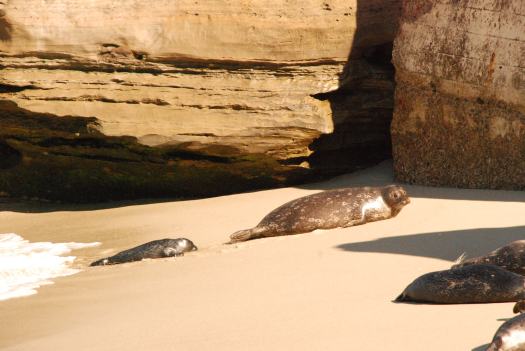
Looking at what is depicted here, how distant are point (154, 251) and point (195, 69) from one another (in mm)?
3159

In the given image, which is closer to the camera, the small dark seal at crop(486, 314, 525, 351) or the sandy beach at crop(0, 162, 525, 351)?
the small dark seal at crop(486, 314, 525, 351)

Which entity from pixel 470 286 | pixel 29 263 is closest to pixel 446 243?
pixel 470 286

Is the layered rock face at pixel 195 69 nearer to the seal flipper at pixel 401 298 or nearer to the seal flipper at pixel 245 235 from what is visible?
the seal flipper at pixel 245 235

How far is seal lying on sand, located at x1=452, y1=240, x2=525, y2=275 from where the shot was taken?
19.4 feet

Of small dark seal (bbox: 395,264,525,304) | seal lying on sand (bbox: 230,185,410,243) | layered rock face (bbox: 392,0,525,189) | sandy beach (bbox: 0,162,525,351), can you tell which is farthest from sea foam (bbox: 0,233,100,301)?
layered rock face (bbox: 392,0,525,189)

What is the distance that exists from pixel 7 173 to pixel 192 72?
270 centimetres

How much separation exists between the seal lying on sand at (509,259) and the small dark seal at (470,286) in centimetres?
45

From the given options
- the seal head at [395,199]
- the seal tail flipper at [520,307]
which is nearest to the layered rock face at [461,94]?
the seal head at [395,199]

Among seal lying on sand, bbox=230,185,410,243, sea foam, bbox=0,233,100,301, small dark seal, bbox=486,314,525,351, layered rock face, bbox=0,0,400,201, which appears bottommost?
sea foam, bbox=0,233,100,301

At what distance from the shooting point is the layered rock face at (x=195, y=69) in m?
11.0

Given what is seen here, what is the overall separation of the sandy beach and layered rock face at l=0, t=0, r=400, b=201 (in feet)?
2.96

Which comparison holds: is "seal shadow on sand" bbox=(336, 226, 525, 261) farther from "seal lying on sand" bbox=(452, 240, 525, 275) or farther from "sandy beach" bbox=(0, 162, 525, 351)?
"seal lying on sand" bbox=(452, 240, 525, 275)

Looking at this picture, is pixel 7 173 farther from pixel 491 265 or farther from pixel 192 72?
pixel 491 265

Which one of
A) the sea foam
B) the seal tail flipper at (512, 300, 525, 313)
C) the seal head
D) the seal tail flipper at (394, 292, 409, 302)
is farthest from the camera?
the seal head
